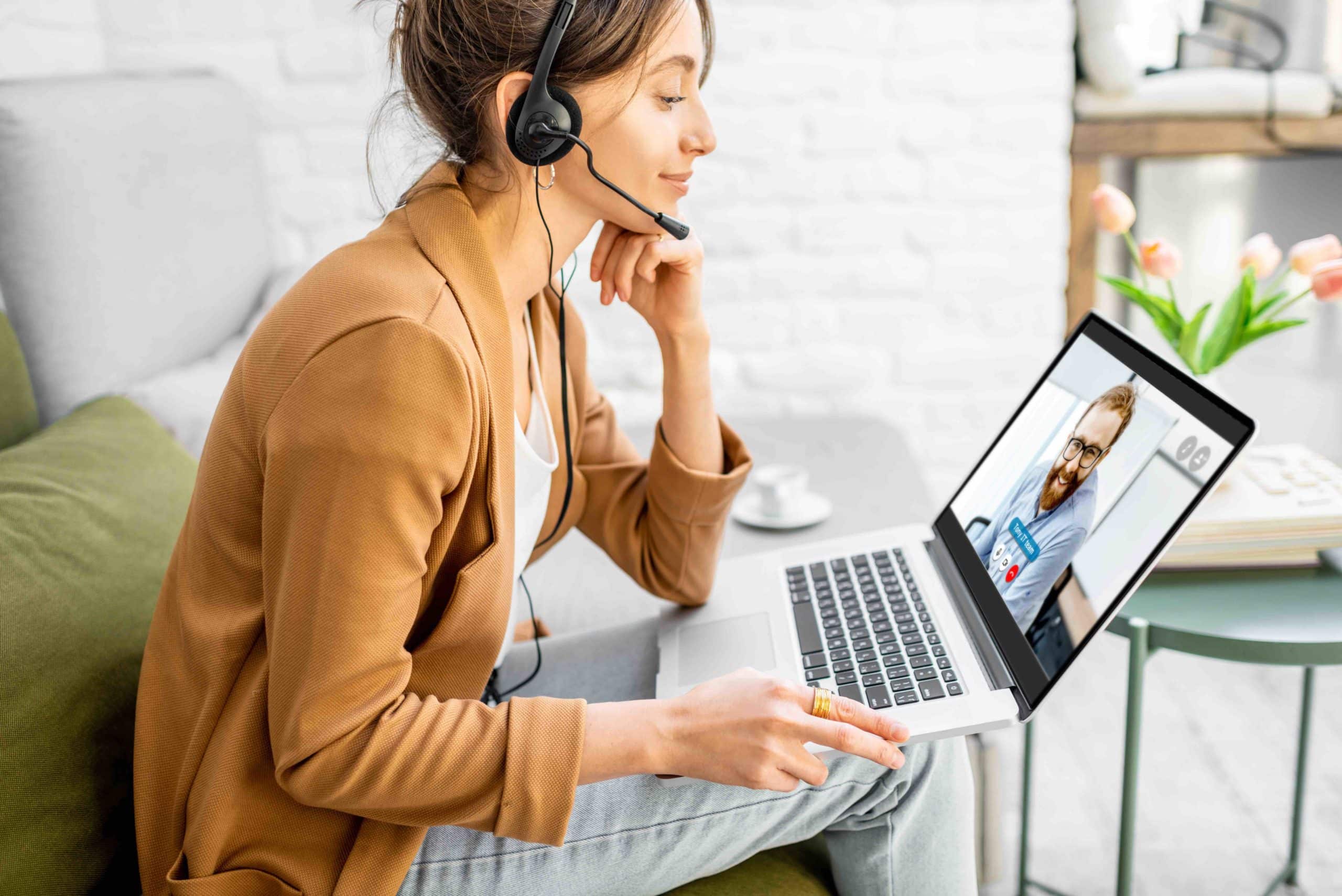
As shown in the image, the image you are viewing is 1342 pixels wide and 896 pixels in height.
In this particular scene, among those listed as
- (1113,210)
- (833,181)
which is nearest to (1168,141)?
(833,181)

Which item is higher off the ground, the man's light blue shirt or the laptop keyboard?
the man's light blue shirt

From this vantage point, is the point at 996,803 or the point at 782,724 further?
the point at 996,803

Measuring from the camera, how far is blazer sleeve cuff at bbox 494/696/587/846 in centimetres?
71

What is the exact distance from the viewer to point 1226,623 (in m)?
0.93

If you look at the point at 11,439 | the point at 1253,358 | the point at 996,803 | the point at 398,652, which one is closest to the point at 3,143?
the point at 11,439

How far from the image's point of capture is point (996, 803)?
130 cm

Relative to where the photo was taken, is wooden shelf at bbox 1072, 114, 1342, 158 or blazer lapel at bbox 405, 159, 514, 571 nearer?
blazer lapel at bbox 405, 159, 514, 571

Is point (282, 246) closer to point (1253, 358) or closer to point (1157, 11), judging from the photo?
point (1157, 11)

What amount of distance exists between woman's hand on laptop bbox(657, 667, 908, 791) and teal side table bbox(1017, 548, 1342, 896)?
0.33 m

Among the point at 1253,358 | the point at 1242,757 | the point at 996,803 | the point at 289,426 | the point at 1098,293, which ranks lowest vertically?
the point at 1242,757

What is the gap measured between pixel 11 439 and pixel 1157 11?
1.88m

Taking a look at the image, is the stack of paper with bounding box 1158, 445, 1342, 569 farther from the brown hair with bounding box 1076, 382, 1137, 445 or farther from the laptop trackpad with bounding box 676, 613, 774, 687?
the laptop trackpad with bounding box 676, 613, 774, 687

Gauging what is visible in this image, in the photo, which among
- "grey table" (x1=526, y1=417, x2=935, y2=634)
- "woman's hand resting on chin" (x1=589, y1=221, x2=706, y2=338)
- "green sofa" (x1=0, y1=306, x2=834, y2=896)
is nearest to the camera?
"green sofa" (x1=0, y1=306, x2=834, y2=896)

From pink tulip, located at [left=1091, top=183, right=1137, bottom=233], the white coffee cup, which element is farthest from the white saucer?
pink tulip, located at [left=1091, top=183, right=1137, bottom=233]
